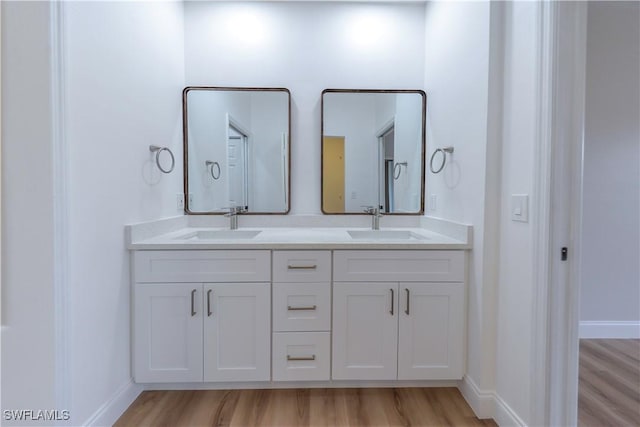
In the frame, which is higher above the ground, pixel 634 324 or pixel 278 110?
pixel 278 110

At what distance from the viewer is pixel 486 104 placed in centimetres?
161

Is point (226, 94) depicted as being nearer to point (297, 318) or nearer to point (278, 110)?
point (278, 110)

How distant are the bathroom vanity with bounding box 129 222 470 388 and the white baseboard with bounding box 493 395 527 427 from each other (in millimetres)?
236

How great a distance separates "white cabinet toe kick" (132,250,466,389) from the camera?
1.75 meters

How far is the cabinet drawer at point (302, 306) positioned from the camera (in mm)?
1786

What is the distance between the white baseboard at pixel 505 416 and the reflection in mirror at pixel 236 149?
65.1 inches

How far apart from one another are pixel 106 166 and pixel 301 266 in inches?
40.4

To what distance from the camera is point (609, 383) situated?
77.0 inches

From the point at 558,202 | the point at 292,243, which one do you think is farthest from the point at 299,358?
the point at 558,202

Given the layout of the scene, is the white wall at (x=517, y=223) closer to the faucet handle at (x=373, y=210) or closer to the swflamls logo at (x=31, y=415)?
the faucet handle at (x=373, y=210)

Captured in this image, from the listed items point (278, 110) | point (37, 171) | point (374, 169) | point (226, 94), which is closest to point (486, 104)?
point (374, 169)

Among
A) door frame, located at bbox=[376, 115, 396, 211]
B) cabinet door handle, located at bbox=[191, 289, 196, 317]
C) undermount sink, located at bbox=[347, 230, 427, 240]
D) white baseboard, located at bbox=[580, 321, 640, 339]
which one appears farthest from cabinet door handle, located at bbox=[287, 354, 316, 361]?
white baseboard, located at bbox=[580, 321, 640, 339]

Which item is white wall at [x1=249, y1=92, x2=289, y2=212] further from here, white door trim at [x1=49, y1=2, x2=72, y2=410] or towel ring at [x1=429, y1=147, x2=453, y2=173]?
white door trim at [x1=49, y1=2, x2=72, y2=410]

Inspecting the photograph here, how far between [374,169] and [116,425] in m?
2.03
